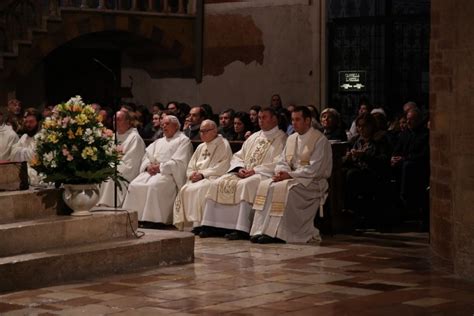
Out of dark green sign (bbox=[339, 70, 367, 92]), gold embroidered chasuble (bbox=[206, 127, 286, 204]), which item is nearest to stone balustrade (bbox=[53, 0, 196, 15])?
dark green sign (bbox=[339, 70, 367, 92])

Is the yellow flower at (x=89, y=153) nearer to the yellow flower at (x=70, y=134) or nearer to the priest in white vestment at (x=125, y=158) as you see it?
the yellow flower at (x=70, y=134)

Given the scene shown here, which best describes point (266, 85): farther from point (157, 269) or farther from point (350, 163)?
point (157, 269)

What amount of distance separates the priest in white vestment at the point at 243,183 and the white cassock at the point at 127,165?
1.65 metres

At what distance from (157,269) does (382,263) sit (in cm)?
194

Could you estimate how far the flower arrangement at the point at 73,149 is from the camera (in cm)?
955

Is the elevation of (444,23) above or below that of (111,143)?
above

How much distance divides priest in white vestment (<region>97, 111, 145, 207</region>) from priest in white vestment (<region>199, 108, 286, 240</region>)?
65.1 inches

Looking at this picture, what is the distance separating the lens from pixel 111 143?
9812 millimetres

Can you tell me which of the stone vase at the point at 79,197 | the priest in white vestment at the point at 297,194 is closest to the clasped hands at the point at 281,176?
the priest in white vestment at the point at 297,194

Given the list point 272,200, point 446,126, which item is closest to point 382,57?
point 272,200

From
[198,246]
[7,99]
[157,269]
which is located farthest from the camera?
[7,99]

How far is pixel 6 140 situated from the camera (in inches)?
553

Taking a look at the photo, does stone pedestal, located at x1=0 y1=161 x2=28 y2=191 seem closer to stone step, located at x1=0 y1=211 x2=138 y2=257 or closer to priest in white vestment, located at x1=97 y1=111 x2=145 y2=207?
stone step, located at x1=0 y1=211 x2=138 y2=257

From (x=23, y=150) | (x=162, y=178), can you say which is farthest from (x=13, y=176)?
(x=23, y=150)
